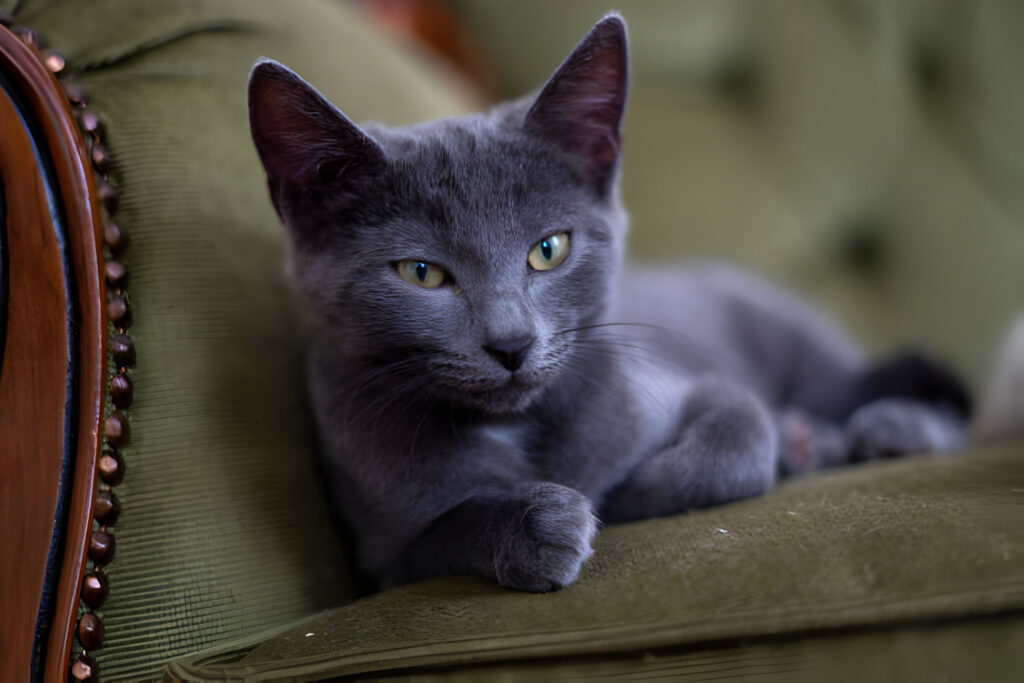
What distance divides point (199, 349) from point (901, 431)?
943 millimetres

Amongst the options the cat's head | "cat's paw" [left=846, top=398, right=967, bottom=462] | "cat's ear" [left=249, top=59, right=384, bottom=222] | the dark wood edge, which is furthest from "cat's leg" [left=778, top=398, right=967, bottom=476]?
the dark wood edge

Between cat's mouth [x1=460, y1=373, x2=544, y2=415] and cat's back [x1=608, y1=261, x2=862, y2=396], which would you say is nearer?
cat's mouth [x1=460, y1=373, x2=544, y2=415]

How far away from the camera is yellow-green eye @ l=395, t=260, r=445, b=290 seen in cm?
75

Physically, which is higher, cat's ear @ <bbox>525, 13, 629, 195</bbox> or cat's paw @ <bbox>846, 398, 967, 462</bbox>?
cat's ear @ <bbox>525, 13, 629, 195</bbox>

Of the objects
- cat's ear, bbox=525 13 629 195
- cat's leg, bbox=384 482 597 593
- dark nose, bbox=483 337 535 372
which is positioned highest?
cat's ear, bbox=525 13 629 195

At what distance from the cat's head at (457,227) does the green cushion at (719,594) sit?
0.67ft

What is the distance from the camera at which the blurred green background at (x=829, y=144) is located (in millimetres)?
1606

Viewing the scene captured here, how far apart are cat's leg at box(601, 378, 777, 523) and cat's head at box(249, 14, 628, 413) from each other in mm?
143

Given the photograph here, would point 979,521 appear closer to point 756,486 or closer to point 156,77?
point 756,486

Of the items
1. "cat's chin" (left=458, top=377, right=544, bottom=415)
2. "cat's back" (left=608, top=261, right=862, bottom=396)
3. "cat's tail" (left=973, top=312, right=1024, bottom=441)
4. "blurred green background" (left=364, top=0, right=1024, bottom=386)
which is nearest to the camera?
"cat's chin" (left=458, top=377, right=544, bottom=415)

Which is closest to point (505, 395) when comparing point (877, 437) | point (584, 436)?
point (584, 436)

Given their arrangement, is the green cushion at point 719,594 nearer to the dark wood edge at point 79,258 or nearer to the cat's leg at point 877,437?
the dark wood edge at point 79,258

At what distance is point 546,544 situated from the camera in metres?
0.64

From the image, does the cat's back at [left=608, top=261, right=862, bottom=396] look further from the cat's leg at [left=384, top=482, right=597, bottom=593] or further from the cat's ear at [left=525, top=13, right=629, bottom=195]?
the cat's leg at [left=384, top=482, right=597, bottom=593]
